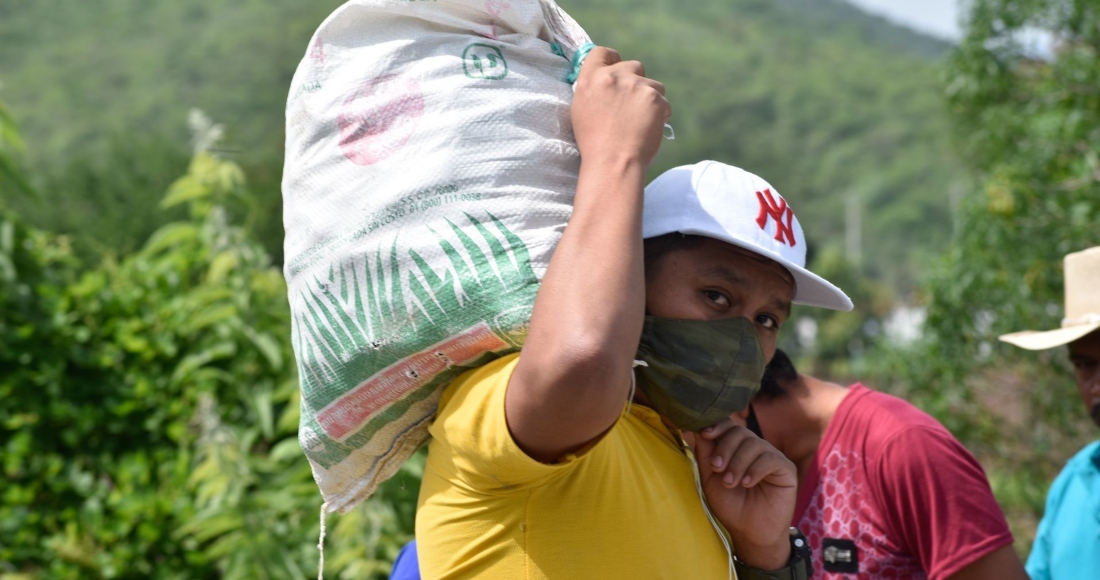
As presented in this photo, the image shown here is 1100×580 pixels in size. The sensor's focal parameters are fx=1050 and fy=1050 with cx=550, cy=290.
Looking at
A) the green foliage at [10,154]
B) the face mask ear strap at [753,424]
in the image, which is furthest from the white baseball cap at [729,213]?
the green foliage at [10,154]

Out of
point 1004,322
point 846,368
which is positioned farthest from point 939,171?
point 1004,322

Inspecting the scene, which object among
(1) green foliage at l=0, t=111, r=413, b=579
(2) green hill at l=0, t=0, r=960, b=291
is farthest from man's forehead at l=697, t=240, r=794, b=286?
(2) green hill at l=0, t=0, r=960, b=291

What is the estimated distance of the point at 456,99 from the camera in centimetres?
158

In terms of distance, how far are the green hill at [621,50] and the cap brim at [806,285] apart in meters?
18.6

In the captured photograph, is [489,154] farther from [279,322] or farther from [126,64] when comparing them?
[126,64]

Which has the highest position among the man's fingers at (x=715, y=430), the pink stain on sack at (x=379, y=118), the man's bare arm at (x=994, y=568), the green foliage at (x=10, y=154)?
the pink stain on sack at (x=379, y=118)

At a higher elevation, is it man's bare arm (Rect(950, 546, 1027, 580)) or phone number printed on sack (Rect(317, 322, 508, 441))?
phone number printed on sack (Rect(317, 322, 508, 441))

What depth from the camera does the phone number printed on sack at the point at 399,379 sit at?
4.92 feet

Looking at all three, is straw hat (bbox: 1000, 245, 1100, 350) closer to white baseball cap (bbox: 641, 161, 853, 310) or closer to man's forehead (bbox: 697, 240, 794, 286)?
white baseball cap (bbox: 641, 161, 853, 310)

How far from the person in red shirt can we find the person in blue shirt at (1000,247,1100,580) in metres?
0.67

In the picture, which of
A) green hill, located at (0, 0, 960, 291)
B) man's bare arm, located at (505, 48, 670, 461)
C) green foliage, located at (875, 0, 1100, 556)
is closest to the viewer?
man's bare arm, located at (505, 48, 670, 461)

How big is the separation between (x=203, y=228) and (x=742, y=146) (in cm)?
7059

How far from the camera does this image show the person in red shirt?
7.23 ft

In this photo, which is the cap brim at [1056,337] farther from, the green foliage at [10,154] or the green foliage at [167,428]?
the green foliage at [10,154]
